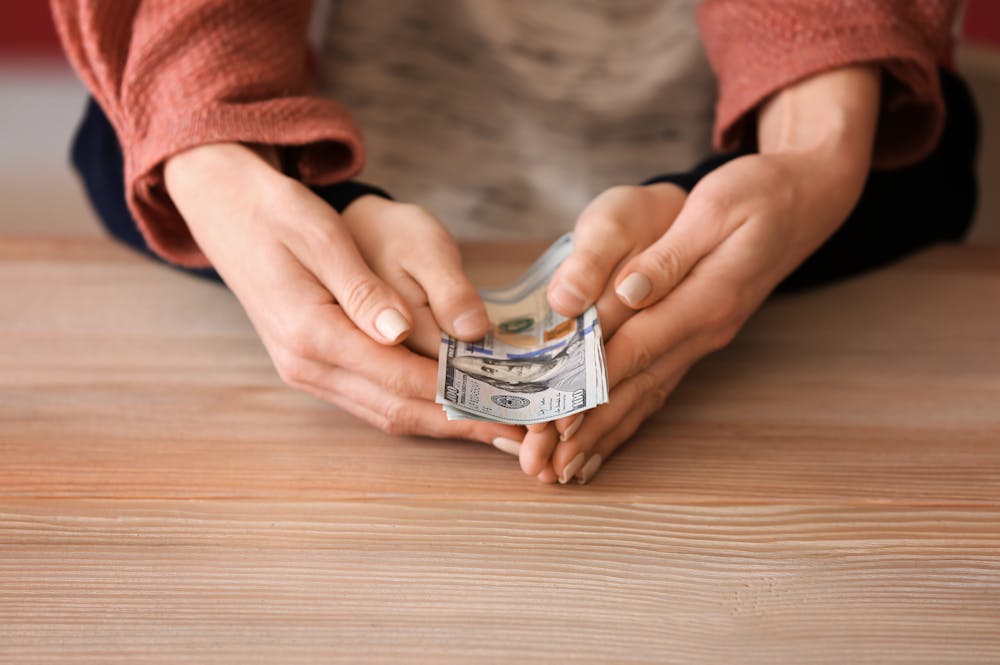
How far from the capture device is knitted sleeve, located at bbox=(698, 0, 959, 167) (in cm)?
81

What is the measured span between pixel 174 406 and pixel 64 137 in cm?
152

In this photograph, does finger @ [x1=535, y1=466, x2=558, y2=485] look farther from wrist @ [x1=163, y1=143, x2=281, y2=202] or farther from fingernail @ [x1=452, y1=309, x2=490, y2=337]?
wrist @ [x1=163, y1=143, x2=281, y2=202]

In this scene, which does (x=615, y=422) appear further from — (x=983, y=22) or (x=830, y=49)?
(x=983, y=22)

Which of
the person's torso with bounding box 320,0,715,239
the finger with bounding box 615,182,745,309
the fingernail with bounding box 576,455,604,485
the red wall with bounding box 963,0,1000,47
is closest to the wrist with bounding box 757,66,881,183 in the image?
the finger with bounding box 615,182,745,309

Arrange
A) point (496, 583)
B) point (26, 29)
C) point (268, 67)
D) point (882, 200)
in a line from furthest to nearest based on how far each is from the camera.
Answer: point (26, 29) → point (882, 200) → point (268, 67) → point (496, 583)

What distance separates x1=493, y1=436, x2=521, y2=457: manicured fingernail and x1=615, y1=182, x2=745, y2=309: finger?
135mm

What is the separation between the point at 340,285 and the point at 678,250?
0.85ft

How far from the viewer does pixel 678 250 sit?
0.70m

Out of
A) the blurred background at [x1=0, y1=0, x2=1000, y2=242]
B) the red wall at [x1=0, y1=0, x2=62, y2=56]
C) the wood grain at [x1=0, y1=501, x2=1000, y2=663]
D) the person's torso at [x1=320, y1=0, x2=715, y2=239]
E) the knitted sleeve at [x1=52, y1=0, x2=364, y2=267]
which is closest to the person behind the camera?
the wood grain at [x1=0, y1=501, x2=1000, y2=663]

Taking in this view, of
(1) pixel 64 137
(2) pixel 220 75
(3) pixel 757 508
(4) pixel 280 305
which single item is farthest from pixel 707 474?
(1) pixel 64 137

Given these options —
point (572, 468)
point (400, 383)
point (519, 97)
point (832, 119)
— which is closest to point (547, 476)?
point (572, 468)

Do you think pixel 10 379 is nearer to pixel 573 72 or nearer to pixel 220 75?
pixel 220 75

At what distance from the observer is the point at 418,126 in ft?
3.45

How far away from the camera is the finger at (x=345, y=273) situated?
2.13 feet
